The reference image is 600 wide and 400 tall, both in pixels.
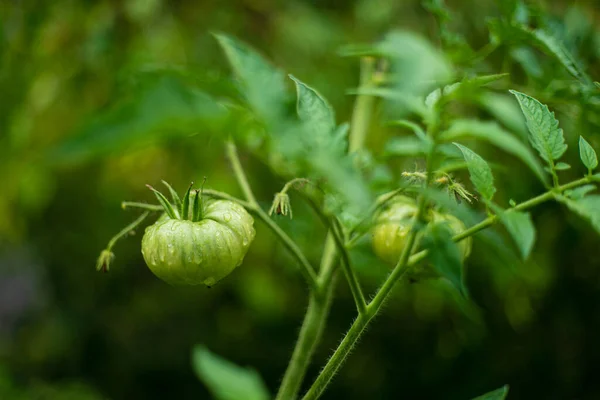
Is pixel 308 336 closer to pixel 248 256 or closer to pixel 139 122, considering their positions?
pixel 139 122

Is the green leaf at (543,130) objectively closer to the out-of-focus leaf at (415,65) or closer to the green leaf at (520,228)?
the green leaf at (520,228)

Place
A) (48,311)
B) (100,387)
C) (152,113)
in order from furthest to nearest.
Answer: (48,311), (100,387), (152,113)

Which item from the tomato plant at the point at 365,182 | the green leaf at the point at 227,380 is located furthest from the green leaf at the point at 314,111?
the green leaf at the point at 227,380

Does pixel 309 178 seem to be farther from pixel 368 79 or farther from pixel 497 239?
pixel 368 79

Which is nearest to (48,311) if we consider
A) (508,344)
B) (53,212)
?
(53,212)

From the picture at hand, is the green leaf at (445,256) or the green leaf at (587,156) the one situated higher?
the green leaf at (587,156)

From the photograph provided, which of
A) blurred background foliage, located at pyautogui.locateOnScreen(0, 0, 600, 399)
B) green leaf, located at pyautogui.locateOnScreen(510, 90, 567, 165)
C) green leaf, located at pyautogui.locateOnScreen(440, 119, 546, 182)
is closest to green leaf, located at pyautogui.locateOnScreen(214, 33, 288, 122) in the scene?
green leaf, located at pyautogui.locateOnScreen(440, 119, 546, 182)

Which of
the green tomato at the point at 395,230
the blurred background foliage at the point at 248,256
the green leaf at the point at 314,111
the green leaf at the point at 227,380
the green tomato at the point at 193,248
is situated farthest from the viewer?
the blurred background foliage at the point at 248,256
